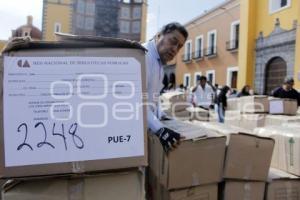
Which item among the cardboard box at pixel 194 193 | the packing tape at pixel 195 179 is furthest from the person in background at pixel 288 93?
the packing tape at pixel 195 179

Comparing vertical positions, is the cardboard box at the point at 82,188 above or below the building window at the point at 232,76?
below

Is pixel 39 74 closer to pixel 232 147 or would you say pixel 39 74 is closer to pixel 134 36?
pixel 232 147

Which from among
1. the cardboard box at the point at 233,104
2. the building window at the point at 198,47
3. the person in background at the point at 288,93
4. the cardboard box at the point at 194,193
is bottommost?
the cardboard box at the point at 194,193

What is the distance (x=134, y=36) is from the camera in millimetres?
42875

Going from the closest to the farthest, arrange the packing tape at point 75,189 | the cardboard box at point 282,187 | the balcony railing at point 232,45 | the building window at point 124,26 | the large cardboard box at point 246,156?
1. the packing tape at point 75,189
2. the large cardboard box at point 246,156
3. the cardboard box at point 282,187
4. the balcony railing at point 232,45
5. the building window at point 124,26

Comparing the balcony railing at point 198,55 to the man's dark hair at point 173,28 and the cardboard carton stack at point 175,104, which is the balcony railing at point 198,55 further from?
the man's dark hair at point 173,28

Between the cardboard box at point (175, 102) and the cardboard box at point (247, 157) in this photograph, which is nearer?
the cardboard box at point (247, 157)

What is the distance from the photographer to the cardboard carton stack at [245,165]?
2162 mm

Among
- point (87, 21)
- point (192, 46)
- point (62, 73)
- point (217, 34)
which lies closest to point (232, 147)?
point (62, 73)

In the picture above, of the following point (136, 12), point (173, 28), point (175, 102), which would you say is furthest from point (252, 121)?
point (136, 12)

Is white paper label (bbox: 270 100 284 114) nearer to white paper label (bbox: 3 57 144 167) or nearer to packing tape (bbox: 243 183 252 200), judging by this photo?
packing tape (bbox: 243 183 252 200)

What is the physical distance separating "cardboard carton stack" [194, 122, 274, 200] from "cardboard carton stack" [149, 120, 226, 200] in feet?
0.22

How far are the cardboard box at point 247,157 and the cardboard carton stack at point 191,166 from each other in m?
0.06

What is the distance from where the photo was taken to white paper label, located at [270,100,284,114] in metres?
A: 5.83
